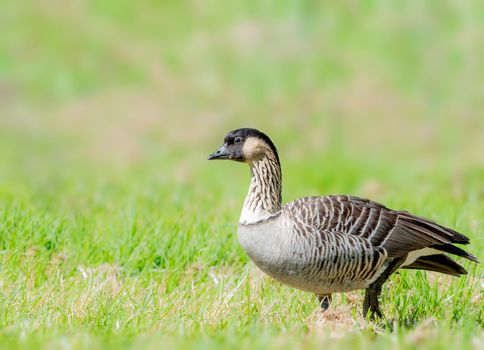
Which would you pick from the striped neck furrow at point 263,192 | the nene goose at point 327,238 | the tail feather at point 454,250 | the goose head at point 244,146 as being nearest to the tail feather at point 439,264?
the nene goose at point 327,238

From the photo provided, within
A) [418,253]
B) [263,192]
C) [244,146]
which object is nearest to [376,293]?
[418,253]

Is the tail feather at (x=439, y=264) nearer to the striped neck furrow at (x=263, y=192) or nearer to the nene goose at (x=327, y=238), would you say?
the nene goose at (x=327, y=238)

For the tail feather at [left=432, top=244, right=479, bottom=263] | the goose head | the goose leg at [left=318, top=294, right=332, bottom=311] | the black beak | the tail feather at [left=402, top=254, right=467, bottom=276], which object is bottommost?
the goose leg at [left=318, top=294, right=332, bottom=311]

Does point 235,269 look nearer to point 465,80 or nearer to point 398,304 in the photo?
point 398,304

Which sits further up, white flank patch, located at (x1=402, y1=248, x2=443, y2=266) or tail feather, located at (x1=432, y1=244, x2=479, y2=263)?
tail feather, located at (x1=432, y1=244, x2=479, y2=263)

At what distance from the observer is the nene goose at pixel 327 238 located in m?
6.39

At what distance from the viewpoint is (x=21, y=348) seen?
482cm

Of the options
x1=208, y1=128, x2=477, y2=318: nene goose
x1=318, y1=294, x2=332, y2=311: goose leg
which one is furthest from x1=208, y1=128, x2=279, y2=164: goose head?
x1=318, y1=294, x2=332, y2=311: goose leg

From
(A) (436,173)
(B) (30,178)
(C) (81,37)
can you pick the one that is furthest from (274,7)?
(B) (30,178)

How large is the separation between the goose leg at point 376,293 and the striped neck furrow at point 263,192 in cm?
100

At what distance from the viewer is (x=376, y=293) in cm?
665

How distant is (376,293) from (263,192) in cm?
123

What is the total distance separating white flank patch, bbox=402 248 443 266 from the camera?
678 centimetres

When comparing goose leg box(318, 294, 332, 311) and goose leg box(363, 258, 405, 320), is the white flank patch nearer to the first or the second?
goose leg box(363, 258, 405, 320)
